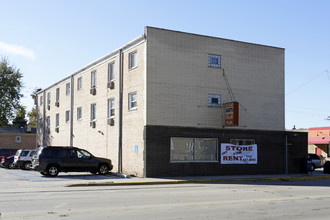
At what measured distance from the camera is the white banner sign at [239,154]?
26844 millimetres

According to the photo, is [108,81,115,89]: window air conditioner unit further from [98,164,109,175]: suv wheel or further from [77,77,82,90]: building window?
[77,77,82,90]: building window

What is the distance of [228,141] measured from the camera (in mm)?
27078

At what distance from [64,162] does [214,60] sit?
37.4 feet

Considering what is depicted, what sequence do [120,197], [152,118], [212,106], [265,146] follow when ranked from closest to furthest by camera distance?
1. [120,197]
2. [152,118]
3. [212,106]
4. [265,146]

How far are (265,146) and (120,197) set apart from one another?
16.5 m

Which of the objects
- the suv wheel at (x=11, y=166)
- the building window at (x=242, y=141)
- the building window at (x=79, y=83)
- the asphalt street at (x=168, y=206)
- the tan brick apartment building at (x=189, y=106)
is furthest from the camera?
the building window at (x=79, y=83)

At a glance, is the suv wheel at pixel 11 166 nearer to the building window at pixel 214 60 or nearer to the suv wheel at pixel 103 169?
the suv wheel at pixel 103 169

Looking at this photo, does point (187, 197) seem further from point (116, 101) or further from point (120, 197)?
point (116, 101)

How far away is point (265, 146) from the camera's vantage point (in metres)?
28.5

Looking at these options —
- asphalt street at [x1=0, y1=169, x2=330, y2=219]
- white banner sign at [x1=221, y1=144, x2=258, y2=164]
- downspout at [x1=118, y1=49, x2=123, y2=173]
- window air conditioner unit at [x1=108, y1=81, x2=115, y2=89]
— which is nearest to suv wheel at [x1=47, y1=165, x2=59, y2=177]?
downspout at [x1=118, y1=49, x2=123, y2=173]

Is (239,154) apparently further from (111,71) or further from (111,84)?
(111,71)

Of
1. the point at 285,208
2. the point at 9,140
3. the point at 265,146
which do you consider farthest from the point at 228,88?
the point at 9,140

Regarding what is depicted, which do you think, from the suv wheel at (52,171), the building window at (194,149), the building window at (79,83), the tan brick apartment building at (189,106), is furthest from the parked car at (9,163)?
the building window at (194,149)

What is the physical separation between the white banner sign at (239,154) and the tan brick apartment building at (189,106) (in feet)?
0.96
